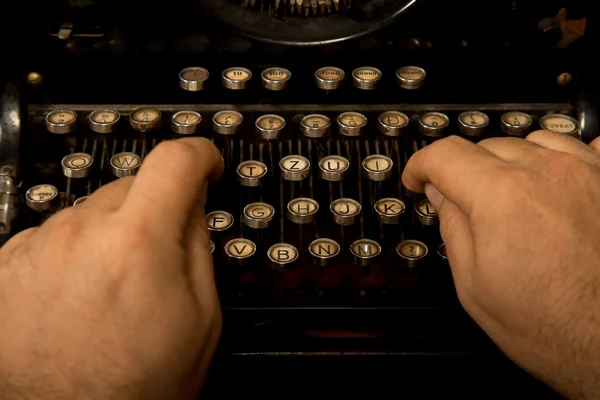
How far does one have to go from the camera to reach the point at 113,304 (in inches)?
35.6

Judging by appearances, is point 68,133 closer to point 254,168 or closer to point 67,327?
point 254,168

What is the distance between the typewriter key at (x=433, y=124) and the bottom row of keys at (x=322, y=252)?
0.84 feet

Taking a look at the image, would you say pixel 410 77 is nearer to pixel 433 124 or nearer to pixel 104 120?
pixel 433 124

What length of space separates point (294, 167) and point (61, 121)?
53 cm

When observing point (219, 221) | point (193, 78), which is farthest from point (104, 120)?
point (219, 221)

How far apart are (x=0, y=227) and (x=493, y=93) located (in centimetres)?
113

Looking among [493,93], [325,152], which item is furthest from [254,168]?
[493,93]

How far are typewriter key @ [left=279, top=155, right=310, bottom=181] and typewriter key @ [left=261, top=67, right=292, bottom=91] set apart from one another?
0.16 metres

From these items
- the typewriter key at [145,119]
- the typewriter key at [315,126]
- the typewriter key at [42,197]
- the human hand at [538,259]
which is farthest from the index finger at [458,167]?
the typewriter key at [42,197]

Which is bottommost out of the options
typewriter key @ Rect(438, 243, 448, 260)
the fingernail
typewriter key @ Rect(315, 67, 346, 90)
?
typewriter key @ Rect(438, 243, 448, 260)

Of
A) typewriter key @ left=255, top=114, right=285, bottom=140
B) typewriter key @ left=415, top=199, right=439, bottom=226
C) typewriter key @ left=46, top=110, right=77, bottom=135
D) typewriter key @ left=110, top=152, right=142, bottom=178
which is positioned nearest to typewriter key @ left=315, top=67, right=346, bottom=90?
typewriter key @ left=255, top=114, right=285, bottom=140

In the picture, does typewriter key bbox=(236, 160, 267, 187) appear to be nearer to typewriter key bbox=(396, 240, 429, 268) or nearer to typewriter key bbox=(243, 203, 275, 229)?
typewriter key bbox=(243, 203, 275, 229)

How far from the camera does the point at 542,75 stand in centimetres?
168

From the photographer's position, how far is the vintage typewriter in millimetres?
1504
